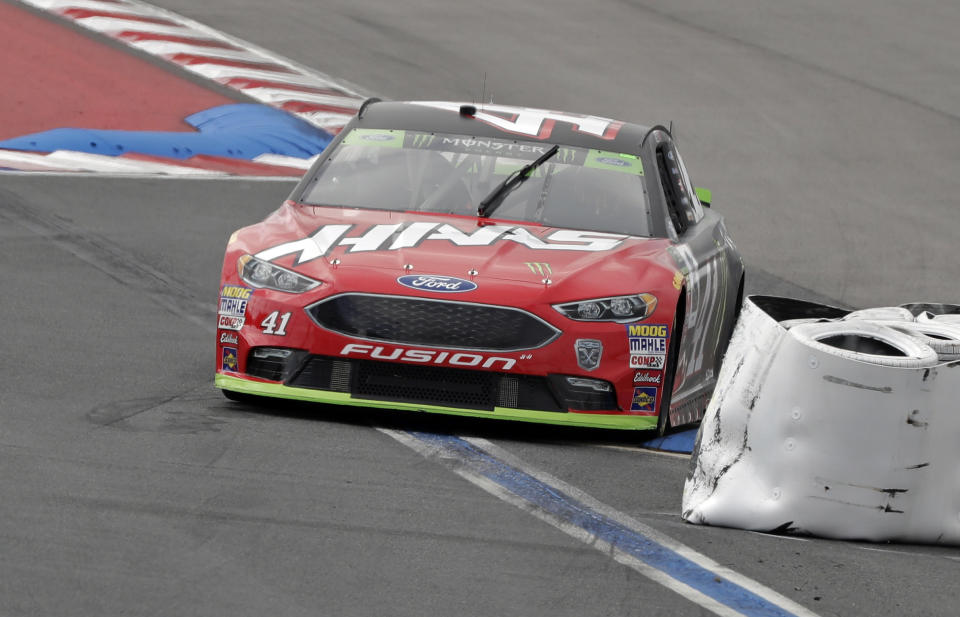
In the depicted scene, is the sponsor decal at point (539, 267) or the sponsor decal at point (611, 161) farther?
the sponsor decal at point (611, 161)

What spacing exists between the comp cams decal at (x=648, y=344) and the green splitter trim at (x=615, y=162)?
1539 millimetres

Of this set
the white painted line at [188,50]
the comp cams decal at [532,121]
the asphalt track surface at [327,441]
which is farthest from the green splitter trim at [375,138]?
the white painted line at [188,50]

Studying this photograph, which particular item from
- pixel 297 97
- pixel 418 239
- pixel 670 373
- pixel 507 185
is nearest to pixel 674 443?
pixel 670 373

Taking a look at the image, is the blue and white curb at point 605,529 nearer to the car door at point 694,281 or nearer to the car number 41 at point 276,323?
the car number 41 at point 276,323

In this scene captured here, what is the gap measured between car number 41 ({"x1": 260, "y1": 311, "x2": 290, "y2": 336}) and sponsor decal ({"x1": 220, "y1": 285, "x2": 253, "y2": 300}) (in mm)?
162

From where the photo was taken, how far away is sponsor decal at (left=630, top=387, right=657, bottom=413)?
7816mm

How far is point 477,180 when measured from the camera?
8.95 m

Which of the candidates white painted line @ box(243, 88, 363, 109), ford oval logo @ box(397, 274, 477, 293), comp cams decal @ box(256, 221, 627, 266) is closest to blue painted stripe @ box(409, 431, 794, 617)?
ford oval logo @ box(397, 274, 477, 293)

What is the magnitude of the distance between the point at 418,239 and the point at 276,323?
79cm

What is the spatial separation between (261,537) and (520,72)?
643 inches

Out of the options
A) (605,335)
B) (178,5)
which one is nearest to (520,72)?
(178,5)

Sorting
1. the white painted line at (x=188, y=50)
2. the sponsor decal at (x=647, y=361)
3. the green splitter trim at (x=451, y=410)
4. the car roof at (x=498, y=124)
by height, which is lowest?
the white painted line at (x=188, y=50)

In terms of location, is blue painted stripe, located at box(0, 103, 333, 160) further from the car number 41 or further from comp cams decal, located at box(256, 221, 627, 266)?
the car number 41

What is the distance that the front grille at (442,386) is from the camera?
764 cm
